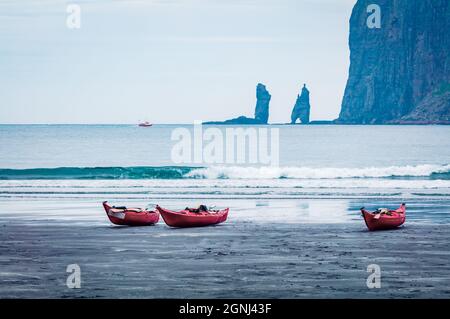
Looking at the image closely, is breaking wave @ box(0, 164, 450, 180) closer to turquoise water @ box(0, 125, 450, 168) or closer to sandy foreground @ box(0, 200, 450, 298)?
turquoise water @ box(0, 125, 450, 168)

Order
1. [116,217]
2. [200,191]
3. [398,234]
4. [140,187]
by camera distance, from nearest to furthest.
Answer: [398,234] → [116,217] → [200,191] → [140,187]

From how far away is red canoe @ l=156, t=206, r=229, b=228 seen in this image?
30.1 metres

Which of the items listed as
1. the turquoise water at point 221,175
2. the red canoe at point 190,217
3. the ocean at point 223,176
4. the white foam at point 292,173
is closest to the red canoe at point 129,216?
the red canoe at point 190,217

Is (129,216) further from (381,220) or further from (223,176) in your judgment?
(223,176)

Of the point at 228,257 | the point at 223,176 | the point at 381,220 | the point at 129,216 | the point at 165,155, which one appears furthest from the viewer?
the point at 165,155

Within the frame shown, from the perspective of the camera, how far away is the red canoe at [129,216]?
3064cm

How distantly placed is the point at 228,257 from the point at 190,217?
7.01 meters

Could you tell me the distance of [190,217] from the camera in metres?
30.5

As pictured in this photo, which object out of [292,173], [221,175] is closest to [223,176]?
[221,175]

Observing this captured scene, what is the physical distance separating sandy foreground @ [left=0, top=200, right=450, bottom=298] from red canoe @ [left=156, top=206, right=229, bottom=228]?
1.23 feet
